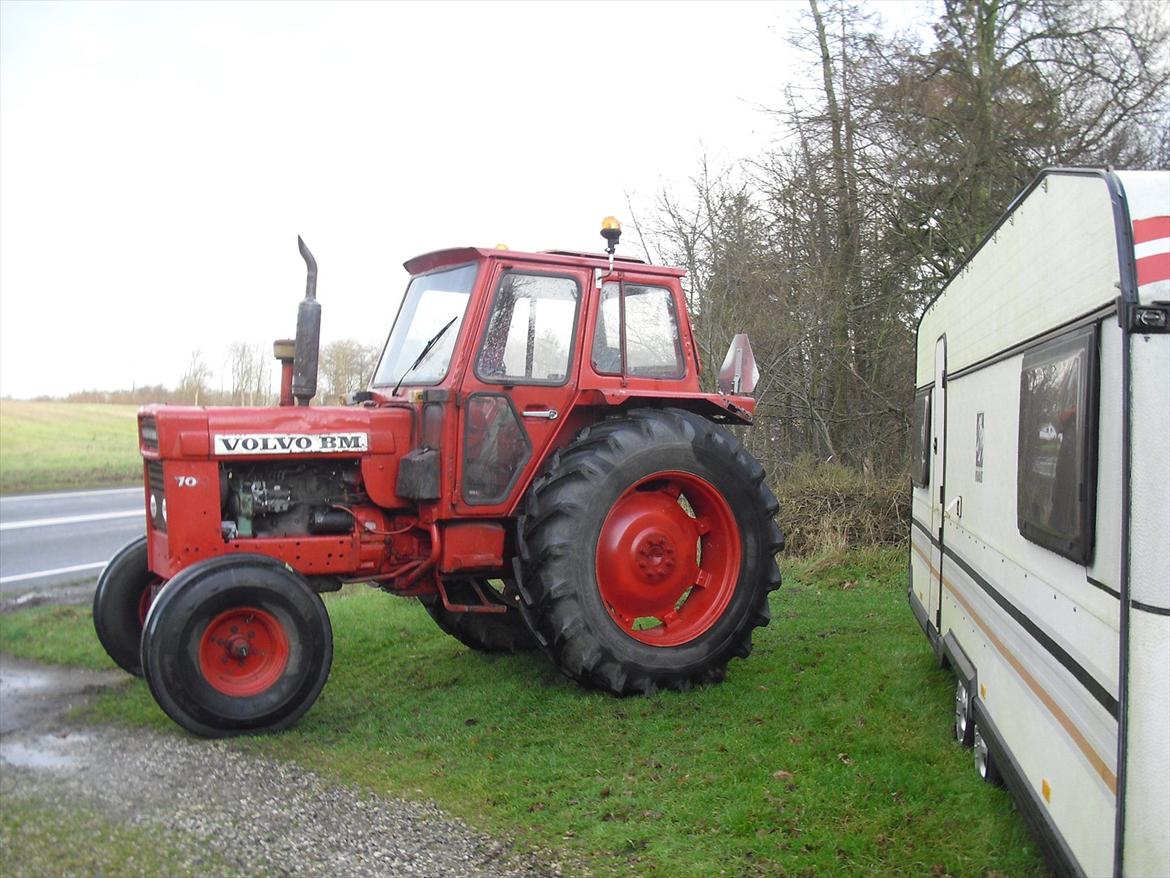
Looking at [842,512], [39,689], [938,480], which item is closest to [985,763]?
[938,480]

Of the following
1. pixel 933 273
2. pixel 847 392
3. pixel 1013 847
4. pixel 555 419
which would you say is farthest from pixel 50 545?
pixel 1013 847

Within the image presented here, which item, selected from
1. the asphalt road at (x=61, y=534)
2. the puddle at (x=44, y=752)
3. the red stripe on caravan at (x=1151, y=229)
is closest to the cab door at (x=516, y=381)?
the puddle at (x=44, y=752)

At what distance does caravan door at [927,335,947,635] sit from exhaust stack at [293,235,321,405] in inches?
135

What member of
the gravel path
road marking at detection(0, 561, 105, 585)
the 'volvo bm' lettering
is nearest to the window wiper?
the 'volvo bm' lettering

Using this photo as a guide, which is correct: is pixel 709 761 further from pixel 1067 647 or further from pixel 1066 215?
pixel 1066 215

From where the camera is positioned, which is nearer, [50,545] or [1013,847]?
[1013,847]

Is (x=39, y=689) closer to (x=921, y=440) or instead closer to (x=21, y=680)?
(x=21, y=680)

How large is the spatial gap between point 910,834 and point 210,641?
3.32m

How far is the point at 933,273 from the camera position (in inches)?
475

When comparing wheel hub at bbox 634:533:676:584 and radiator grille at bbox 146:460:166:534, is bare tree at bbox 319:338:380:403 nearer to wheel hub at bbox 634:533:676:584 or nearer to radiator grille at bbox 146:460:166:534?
radiator grille at bbox 146:460:166:534

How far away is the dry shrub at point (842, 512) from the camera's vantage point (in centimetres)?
1012

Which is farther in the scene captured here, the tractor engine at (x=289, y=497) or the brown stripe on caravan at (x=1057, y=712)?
the tractor engine at (x=289, y=497)

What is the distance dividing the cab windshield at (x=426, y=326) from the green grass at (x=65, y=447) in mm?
13625

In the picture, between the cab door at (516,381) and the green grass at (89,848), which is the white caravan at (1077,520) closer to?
the cab door at (516,381)
